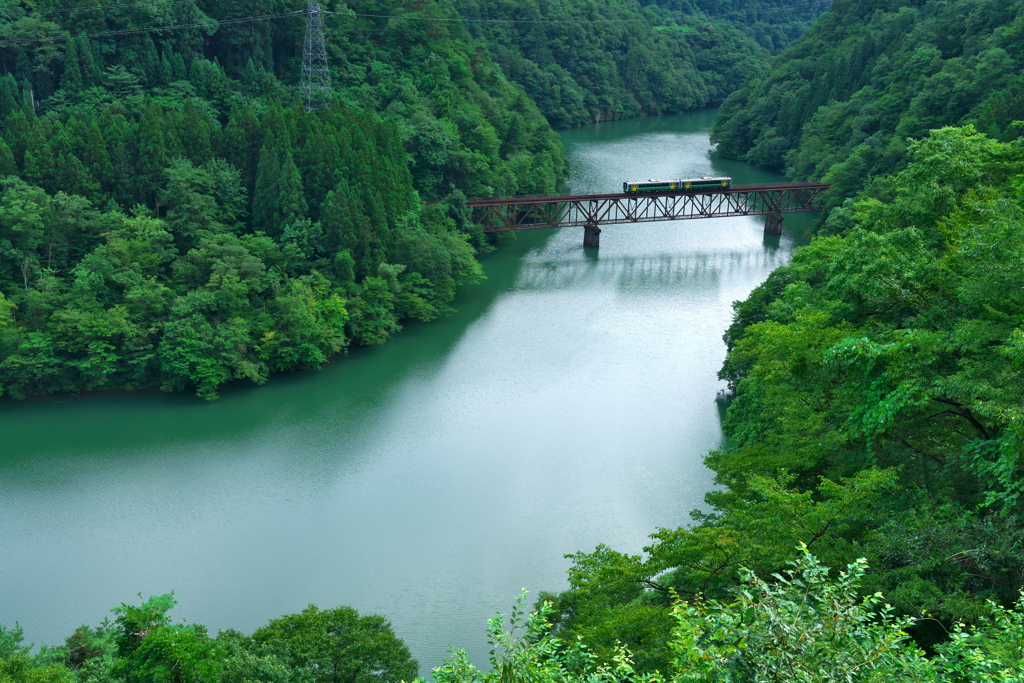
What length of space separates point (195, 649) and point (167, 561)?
8.55m

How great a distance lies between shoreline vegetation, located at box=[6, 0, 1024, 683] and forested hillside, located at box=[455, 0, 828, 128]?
662 inches

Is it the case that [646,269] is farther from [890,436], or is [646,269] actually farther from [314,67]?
[890,436]

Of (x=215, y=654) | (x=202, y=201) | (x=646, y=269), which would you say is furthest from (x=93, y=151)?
(x=215, y=654)

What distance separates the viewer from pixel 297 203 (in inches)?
1282

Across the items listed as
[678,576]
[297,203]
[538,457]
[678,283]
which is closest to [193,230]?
[297,203]

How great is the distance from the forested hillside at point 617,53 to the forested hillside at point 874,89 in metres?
9.89

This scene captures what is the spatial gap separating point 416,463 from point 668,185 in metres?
25.0

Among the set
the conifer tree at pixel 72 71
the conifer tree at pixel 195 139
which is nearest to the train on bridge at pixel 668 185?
the conifer tree at pixel 195 139

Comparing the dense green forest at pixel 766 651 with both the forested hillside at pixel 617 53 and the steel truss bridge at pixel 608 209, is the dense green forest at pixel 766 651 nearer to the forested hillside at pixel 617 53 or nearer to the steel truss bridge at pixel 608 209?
the steel truss bridge at pixel 608 209

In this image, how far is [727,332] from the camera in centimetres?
2862

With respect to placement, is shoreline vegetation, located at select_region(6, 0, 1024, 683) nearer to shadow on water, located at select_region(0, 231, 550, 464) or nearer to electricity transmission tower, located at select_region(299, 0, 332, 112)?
shadow on water, located at select_region(0, 231, 550, 464)

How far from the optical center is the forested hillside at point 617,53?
2862 inches

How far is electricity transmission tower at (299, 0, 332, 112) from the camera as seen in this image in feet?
126

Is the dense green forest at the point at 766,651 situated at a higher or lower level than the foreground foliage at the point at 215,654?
higher
